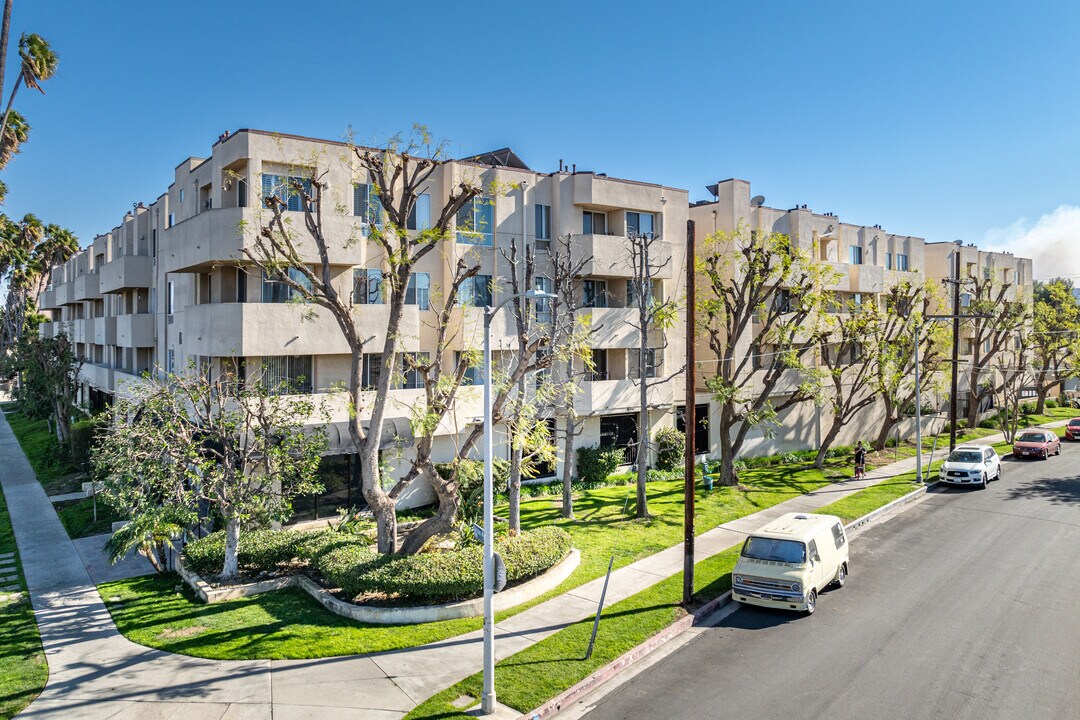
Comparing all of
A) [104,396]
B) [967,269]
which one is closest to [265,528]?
[104,396]

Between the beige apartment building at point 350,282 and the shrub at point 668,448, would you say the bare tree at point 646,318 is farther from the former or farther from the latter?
the shrub at point 668,448

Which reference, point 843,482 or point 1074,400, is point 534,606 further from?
point 1074,400

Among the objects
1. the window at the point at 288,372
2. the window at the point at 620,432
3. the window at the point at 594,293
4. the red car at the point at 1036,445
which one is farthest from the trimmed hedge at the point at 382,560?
the red car at the point at 1036,445

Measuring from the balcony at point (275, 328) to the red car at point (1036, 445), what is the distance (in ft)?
104

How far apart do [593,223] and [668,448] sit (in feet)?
33.4

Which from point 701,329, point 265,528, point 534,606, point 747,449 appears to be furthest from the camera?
point 747,449

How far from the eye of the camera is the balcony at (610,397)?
28.5 metres

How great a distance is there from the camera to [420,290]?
26.0 meters

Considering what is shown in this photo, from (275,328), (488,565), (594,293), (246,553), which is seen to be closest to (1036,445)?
(594,293)

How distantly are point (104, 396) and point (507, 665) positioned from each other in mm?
36668

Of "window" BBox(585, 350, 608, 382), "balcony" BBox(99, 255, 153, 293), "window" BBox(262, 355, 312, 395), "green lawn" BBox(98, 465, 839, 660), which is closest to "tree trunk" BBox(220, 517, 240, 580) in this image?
"green lawn" BBox(98, 465, 839, 660)

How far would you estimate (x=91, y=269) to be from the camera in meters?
42.6

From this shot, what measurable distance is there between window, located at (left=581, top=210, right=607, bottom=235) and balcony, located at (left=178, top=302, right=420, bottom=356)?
9486 millimetres

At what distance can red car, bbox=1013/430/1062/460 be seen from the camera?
36469 mm
